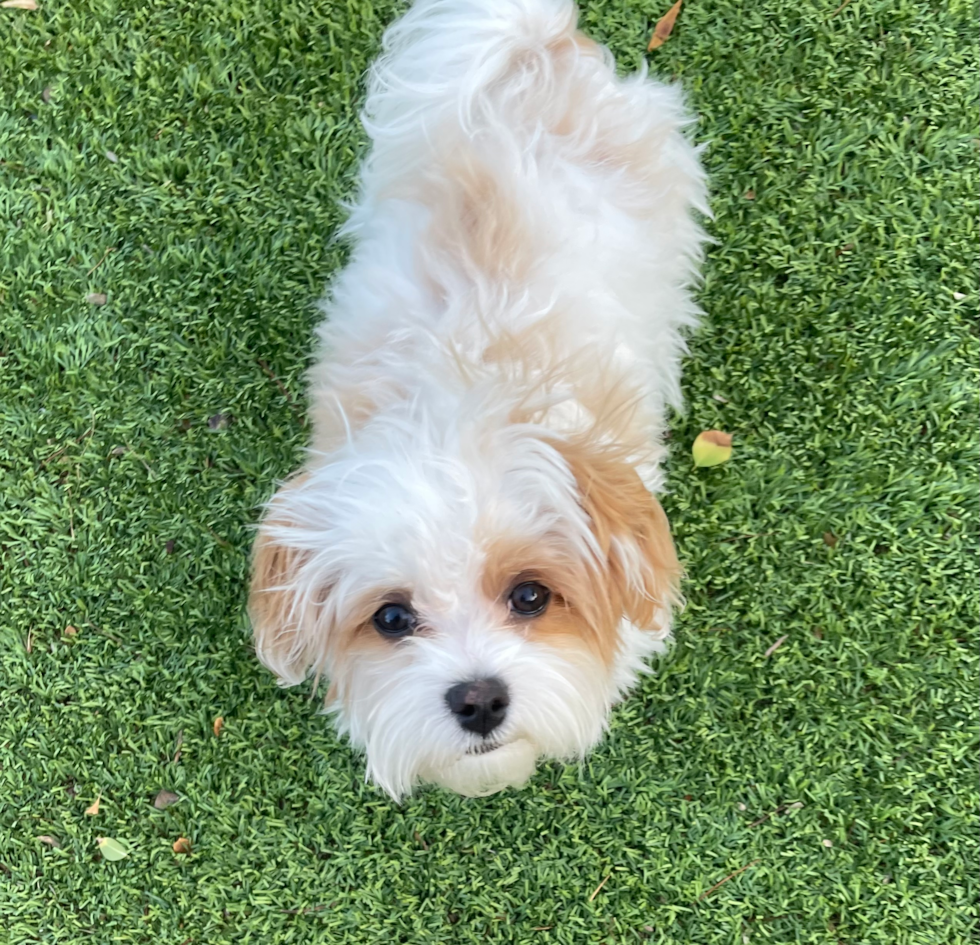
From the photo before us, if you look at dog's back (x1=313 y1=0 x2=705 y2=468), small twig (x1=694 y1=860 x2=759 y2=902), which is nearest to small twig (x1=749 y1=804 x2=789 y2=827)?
small twig (x1=694 y1=860 x2=759 y2=902)

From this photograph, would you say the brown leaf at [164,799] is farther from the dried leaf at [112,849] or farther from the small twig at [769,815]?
the small twig at [769,815]

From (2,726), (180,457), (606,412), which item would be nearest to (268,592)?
(606,412)

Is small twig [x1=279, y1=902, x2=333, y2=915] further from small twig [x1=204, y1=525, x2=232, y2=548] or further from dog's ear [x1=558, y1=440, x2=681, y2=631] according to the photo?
dog's ear [x1=558, y1=440, x2=681, y2=631]

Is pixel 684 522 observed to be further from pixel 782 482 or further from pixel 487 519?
pixel 487 519

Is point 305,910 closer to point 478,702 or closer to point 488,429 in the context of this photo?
point 478,702

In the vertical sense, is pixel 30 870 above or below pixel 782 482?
below

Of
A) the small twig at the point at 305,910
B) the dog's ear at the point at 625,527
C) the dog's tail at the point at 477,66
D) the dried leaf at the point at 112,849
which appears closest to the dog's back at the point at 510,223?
the dog's tail at the point at 477,66
